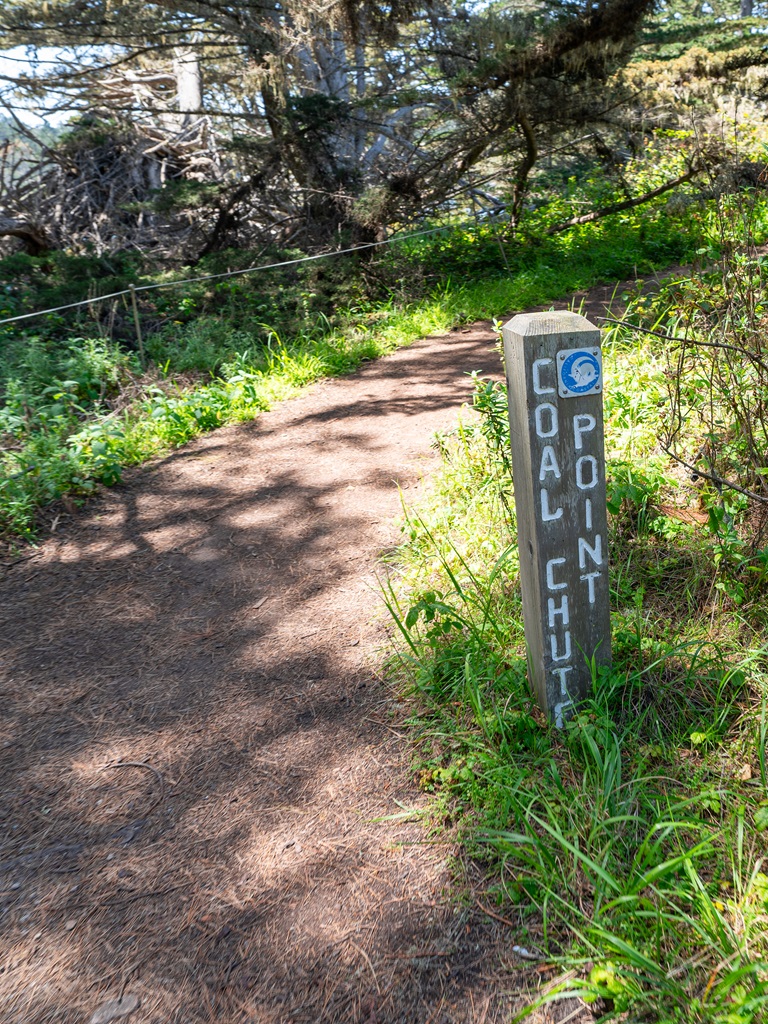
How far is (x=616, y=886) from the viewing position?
204cm

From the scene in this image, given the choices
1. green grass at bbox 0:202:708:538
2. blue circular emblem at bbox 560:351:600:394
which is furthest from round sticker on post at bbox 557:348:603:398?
green grass at bbox 0:202:708:538

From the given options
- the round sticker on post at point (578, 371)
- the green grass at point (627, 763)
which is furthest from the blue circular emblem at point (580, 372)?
the green grass at point (627, 763)

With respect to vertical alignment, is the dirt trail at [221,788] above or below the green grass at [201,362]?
below

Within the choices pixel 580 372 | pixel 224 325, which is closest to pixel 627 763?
pixel 580 372

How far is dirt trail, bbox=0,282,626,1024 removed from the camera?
7.09ft

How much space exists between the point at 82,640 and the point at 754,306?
367 cm

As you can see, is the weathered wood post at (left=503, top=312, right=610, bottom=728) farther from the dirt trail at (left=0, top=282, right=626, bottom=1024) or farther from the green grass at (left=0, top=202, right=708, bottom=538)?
the green grass at (left=0, top=202, right=708, bottom=538)

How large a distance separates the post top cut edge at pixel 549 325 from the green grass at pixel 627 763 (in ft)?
3.99

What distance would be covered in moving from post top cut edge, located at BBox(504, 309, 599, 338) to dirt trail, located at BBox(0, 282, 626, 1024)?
5.37 feet

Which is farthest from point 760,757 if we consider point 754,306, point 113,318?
point 113,318

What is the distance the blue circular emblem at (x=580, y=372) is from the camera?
2371 millimetres

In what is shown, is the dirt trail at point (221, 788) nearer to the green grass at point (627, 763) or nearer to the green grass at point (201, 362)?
the green grass at point (627, 763)

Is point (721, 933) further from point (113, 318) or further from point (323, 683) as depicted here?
point (113, 318)

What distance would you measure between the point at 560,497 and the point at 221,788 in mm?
1671
